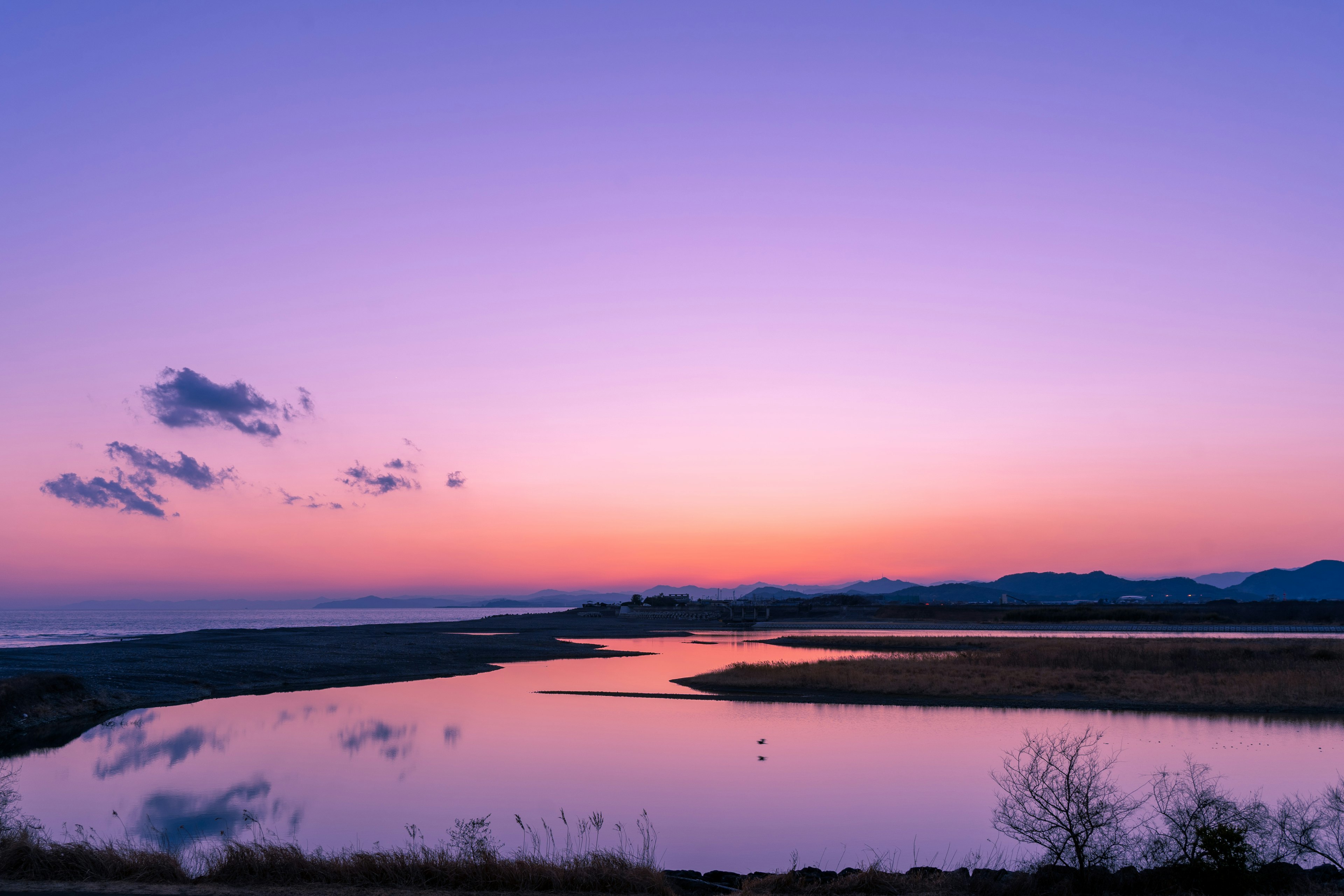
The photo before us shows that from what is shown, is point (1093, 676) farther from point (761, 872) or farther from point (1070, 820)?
point (761, 872)

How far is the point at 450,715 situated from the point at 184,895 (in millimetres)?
26722

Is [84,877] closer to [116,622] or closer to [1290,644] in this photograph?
[1290,644]

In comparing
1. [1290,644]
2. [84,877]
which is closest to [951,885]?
[84,877]

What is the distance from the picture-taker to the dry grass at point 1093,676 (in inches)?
1510

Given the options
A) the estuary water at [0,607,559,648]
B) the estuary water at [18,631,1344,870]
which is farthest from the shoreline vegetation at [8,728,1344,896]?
the estuary water at [0,607,559,648]

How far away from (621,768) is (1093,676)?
92.9 ft

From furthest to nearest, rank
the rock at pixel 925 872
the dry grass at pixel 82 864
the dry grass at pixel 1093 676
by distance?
the dry grass at pixel 1093 676 → the rock at pixel 925 872 → the dry grass at pixel 82 864

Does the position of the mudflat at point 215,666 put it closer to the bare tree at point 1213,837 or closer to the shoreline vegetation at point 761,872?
the shoreline vegetation at point 761,872

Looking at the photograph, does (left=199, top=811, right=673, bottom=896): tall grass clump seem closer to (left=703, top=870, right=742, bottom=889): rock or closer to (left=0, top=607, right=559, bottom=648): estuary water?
(left=703, top=870, right=742, bottom=889): rock

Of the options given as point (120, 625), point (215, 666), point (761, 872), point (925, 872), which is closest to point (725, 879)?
point (761, 872)

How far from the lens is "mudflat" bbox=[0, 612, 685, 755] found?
35.1m

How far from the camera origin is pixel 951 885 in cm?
1227

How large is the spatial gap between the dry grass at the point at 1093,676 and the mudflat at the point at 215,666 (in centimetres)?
2202

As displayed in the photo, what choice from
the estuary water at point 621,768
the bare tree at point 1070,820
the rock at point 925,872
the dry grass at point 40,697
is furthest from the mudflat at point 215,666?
the bare tree at point 1070,820
